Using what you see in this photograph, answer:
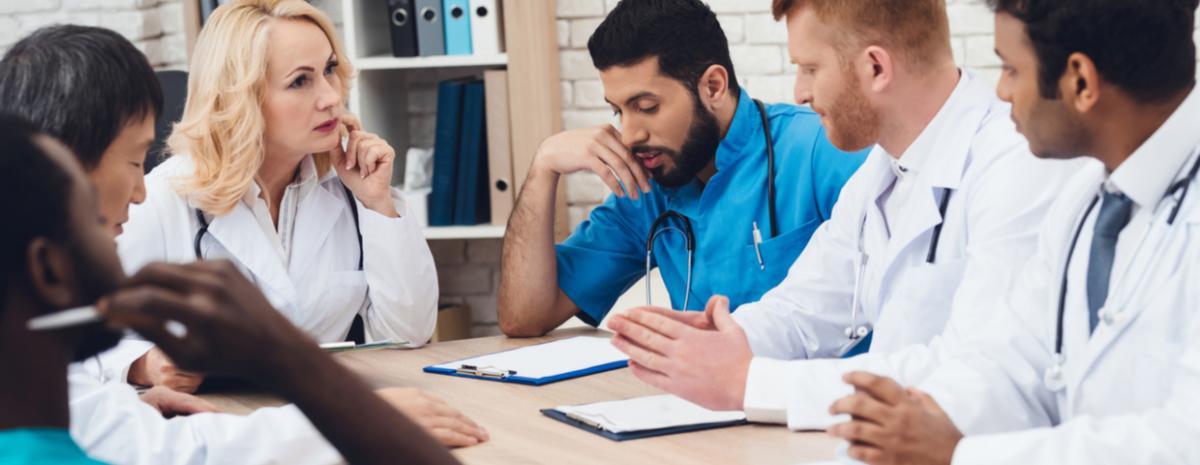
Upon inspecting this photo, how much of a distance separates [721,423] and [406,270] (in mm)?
953

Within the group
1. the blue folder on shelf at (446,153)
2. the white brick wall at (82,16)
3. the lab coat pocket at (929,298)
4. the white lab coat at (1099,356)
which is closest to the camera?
the white lab coat at (1099,356)

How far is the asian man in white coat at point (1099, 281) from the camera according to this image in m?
1.25

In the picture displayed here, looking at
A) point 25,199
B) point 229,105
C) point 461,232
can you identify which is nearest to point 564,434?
point 25,199

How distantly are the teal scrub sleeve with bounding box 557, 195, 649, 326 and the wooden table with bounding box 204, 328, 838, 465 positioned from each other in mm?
425

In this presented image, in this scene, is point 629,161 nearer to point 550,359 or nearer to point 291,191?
point 550,359

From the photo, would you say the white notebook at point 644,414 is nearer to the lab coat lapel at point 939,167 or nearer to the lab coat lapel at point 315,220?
the lab coat lapel at point 939,167

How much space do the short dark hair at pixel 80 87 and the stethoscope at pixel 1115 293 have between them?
102 centimetres

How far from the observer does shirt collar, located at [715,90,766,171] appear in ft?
7.78

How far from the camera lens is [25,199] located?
0.77 m

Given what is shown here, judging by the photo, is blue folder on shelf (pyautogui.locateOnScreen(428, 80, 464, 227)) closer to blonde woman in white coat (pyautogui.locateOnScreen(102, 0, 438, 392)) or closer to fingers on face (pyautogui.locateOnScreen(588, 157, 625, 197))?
blonde woman in white coat (pyautogui.locateOnScreen(102, 0, 438, 392))

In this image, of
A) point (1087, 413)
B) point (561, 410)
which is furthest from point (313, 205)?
point (1087, 413)

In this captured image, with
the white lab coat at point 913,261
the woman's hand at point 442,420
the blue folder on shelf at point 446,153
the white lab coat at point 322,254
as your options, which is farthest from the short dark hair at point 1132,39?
the blue folder on shelf at point 446,153

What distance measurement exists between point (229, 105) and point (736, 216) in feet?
3.08

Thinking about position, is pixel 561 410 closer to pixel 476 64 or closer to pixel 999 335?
pixel 999 335
